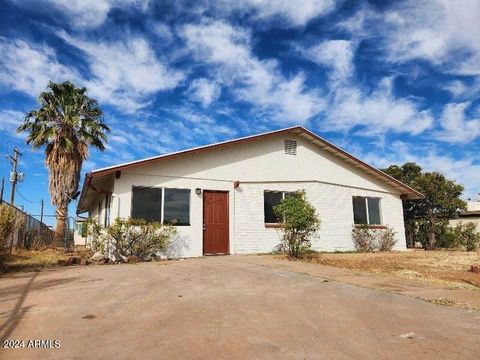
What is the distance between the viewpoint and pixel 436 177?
20828 mm

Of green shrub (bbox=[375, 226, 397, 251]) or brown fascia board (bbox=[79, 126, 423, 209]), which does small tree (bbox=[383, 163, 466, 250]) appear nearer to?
brown fascia board (bbox=[79, 126, 423, 209])

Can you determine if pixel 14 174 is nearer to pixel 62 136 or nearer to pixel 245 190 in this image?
pixel 62 136

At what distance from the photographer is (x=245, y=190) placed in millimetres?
14234

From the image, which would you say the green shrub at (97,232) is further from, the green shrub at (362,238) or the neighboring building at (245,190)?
the green shrub at (362,238)

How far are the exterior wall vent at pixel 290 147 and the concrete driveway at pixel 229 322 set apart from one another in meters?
9.64

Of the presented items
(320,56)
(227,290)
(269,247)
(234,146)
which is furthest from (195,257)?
(320,56)

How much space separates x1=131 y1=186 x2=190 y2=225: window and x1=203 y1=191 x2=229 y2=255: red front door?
2.54 feet

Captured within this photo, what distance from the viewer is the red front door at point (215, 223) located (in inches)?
521

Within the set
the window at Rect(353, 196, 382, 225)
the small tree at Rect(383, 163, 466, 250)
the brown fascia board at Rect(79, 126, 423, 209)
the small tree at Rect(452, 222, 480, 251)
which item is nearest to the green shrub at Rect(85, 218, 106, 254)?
the brown fascia board at Rect(79, 126, 423, 209)

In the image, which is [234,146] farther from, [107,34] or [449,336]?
[449,336]

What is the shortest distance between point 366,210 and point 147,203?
34.7 feet

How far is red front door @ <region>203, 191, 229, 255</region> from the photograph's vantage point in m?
13.2

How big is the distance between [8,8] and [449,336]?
13.5 metres

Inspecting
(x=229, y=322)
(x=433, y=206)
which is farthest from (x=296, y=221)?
(x=433, y=206)
